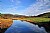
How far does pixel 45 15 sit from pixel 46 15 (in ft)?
2.37

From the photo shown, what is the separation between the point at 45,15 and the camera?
51.9 m

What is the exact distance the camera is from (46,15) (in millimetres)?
52344
